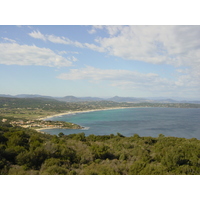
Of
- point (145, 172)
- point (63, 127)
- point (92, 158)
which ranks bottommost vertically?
point (63, 127)

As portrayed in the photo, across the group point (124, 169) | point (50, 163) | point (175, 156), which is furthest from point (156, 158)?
point (50, 163)

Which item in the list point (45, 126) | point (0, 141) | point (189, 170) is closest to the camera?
point (189, 170)

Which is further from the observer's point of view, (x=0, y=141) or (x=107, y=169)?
(x=0, y=141)

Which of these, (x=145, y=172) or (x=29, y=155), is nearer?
(x=145, y=172)

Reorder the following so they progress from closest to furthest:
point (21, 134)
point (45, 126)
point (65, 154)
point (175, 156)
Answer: point (175, 156) → point (65, 154) → point (21, 134) → point (45, 126)

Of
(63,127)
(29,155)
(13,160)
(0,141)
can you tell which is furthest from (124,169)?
(63,127)

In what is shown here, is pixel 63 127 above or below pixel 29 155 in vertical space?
below

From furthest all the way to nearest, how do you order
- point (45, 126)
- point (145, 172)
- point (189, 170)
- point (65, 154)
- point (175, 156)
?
point (45, 126) < point (65, 154) < point (175, 156) < point (189, 170) < point (145, 172)

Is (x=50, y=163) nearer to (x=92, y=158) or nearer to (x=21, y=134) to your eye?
(x=92, y=158)

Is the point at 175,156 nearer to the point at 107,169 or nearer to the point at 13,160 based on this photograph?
the point at 107,169

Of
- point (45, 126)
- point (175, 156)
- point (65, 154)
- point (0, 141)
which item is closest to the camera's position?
point (175, 156)
